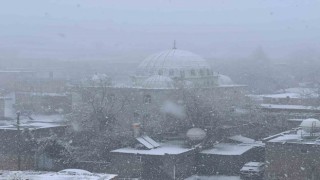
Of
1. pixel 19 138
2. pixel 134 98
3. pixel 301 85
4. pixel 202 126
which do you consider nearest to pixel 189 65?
pixel 134 98

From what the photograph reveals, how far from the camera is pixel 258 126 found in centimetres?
3838

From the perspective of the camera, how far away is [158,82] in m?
40.5

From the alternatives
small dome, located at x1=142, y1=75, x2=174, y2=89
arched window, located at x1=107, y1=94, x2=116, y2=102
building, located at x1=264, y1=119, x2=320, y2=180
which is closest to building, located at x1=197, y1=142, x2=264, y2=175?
building, located at x1=264, y1=119, x2=320, y2=180

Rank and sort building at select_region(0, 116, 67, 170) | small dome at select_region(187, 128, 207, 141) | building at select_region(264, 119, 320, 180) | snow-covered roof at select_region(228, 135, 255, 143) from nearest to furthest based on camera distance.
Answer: building at select_region(264, 119, 320, 180) < building at select_region(0, 116, 67, 170) < small dome at select_region(187, 128, 207, 141) < snow-covered roof at select_region(228, 135, 255, 143)

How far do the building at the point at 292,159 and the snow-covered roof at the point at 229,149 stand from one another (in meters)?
4.12

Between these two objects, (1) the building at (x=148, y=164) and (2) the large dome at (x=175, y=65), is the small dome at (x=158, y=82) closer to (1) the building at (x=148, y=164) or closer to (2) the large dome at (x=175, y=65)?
(2) the large dome at (x=175, y=65)

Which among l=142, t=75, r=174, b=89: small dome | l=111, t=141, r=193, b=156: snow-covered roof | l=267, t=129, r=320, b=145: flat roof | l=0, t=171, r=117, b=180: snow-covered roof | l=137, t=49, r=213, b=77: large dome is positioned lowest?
l=111, t=141, r=193, b=156: snow-covered roof

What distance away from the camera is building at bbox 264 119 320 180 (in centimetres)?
2405

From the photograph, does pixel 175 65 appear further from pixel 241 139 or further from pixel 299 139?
pixel 299 139

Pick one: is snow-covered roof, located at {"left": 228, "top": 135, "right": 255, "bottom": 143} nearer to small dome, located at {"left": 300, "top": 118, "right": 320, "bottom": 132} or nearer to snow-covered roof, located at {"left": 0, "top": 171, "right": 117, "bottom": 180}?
small dome, located at {"left": 300, "top": 118, "right": 320, "bottom": 132}

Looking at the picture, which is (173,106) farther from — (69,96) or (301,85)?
(301,85)

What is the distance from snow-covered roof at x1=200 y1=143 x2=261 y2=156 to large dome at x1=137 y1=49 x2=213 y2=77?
1228 cm

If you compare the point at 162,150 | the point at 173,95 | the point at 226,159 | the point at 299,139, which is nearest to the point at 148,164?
the point at 162,150

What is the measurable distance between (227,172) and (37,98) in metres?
34.1
